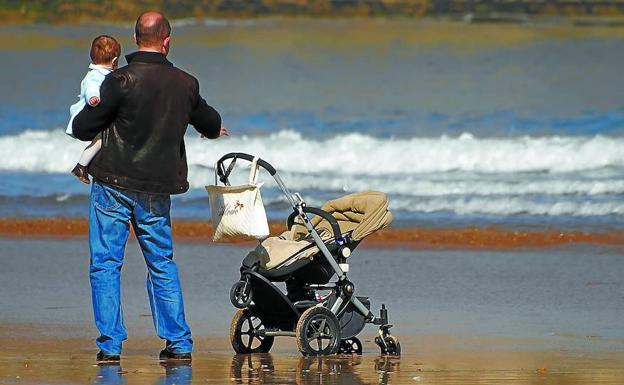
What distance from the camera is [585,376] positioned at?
7.02 m

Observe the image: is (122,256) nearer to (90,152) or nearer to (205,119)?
(90,152)

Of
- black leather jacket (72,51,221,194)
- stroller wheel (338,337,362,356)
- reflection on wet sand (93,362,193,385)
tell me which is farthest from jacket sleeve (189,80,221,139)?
stroller wheel (338,337,362,356)

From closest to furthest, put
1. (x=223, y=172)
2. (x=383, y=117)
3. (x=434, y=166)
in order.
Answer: (x=223, y=172)
(x=434, y=166)
(x=383, y=117)

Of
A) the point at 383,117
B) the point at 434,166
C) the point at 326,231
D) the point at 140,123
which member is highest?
the point at 383,117

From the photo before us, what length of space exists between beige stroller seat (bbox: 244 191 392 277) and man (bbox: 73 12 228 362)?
0.53 m

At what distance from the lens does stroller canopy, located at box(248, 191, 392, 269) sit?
7.61 metres

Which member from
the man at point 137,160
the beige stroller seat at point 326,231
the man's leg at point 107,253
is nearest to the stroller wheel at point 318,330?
the beige stroller seat at point 326,231

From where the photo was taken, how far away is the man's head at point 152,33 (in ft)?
23.3

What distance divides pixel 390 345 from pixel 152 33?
6.59ft

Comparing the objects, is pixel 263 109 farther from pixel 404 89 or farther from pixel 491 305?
pixel 491 305

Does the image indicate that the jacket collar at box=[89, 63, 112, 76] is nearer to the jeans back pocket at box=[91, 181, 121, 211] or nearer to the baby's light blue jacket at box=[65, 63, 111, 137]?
the baby's light blue jacket at box=[65, 63, 111, 137]

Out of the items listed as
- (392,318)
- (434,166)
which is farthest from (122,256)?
(434,166)

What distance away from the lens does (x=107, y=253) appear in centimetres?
720

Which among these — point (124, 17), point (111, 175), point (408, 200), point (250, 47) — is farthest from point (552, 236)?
point (124, 17)
